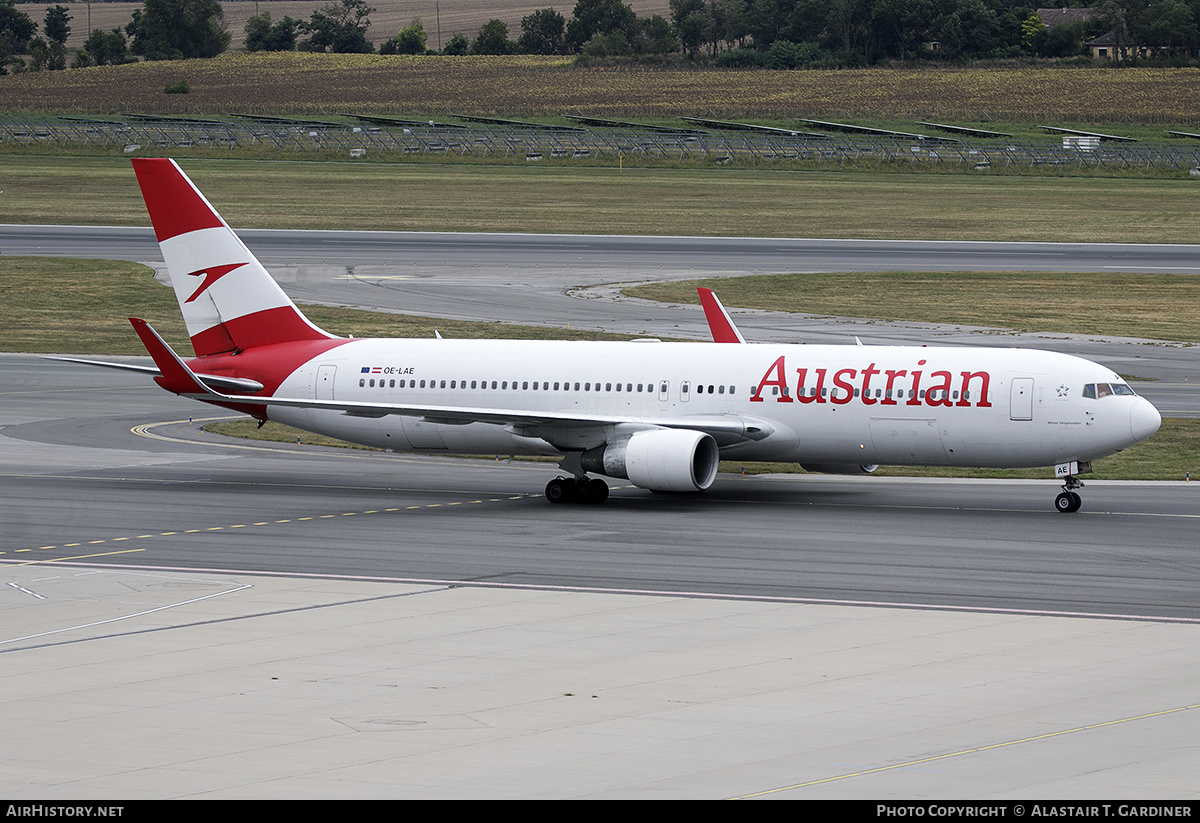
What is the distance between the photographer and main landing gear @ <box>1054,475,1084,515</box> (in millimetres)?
38031

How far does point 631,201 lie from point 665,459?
3423 inches


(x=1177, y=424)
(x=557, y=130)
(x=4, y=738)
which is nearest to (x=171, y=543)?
(x=4, y=738)

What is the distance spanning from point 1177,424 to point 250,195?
290 ft

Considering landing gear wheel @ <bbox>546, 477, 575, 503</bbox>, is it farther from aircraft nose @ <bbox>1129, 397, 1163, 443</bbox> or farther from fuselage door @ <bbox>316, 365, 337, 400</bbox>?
aircraft nose @ <bbox>1129, 397, 1163, 443</bbox>

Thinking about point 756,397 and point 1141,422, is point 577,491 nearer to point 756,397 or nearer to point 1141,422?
point 756,397

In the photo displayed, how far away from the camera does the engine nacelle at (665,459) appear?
125 feet

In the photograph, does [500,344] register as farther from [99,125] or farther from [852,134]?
[99,125]

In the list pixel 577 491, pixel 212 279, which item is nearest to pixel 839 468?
pixel 577 491

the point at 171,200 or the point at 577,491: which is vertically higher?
the point at 171,200

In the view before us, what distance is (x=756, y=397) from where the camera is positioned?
39.8 meters

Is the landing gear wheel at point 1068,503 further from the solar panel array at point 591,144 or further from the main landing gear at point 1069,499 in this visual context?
the solar panel array at point 591,144

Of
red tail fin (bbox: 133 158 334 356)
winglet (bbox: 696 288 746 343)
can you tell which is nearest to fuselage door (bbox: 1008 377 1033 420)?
winglet (bbox: 696 288 746 343)

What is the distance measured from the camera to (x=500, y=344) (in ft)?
142

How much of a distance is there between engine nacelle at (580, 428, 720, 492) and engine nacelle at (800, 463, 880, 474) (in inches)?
112
